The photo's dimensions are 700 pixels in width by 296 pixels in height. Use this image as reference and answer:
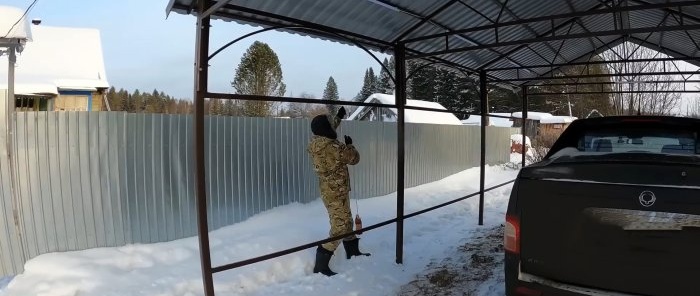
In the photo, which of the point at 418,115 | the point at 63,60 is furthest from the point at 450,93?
the point at 63,60

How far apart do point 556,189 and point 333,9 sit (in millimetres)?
2935

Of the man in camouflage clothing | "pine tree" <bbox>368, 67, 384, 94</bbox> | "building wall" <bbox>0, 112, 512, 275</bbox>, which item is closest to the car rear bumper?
the man in camouflage clothing

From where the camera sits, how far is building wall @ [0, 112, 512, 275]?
4887mm

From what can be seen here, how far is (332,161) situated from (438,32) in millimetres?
2490

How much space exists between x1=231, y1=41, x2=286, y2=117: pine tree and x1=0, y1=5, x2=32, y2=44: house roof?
949 inches

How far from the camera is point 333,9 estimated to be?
4738 mm

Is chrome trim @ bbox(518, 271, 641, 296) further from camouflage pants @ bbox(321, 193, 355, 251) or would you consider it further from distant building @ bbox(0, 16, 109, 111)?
distant building @ bbox(0, 16, 109, 111)

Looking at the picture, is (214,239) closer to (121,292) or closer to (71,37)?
(121,292)

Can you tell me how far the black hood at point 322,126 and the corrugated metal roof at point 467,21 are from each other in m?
0.89

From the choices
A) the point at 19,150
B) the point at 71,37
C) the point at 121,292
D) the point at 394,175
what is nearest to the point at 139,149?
the point at 19,150

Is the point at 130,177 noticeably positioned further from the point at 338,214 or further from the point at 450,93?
the point at 450,93

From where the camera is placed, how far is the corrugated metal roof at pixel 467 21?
441 cm


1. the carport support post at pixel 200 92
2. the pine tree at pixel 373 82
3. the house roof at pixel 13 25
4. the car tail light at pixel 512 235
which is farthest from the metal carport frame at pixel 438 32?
the pine tree at pixel 373 82

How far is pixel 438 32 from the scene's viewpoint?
20.8 feet
